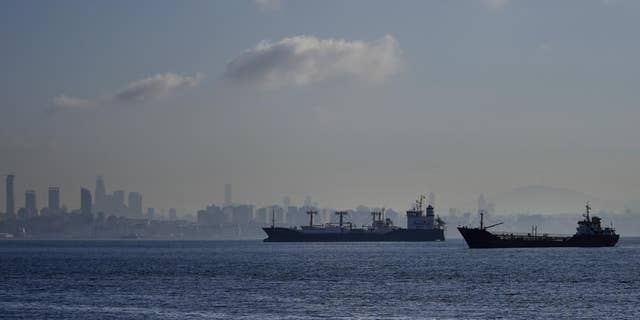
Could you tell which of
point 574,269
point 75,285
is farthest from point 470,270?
point 75,285

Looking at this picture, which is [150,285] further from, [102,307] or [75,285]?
[102,307]

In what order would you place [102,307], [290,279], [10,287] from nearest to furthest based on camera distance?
1. [102,307]
2. [10,287]
3. [290,279]

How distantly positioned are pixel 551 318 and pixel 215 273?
6535cm

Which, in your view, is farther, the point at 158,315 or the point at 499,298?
the point at 499,298

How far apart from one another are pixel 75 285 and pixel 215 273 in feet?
87.5

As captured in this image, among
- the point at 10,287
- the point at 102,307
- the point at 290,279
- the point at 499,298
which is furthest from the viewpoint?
the point at 290,279

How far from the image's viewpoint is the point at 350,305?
3081 inches

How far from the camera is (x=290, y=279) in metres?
112

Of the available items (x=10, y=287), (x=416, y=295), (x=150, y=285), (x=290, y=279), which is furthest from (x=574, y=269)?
(x=10, y=287)

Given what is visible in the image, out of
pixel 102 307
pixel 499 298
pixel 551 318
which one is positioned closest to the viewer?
pixel 551 318

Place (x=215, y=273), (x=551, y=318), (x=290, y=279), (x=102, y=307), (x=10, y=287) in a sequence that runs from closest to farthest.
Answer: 1. (x=551, y=318)
2. (x=102, y=307)
3. (x=10, y=287)
4. (x=290, y=279)
5. (x=215, y=273)

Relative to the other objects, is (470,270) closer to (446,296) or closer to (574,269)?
(574,269)

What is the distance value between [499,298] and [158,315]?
30593mm

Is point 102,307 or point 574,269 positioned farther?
point 574,269
